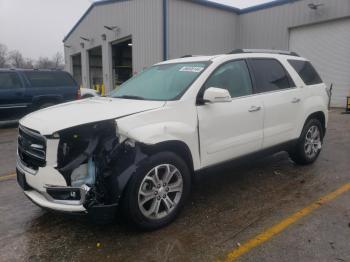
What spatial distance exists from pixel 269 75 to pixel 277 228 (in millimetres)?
2229

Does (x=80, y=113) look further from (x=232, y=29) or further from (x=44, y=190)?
(x=232, y=29)

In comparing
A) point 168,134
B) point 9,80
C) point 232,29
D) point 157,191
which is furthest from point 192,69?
point 232,29

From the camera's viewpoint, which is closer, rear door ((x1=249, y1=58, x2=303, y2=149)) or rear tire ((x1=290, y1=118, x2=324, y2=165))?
rear door ((x1=249, y1=58, x2=303, y2=149))

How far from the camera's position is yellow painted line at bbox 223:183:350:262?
3.00 m

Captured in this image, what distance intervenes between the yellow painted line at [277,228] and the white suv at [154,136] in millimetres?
811

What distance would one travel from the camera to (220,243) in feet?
10.3

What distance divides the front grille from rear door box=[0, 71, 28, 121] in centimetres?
786

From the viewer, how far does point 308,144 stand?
5.45m

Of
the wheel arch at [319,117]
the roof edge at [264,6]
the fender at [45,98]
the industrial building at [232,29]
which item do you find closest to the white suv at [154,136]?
the wheel arch at [319,117]

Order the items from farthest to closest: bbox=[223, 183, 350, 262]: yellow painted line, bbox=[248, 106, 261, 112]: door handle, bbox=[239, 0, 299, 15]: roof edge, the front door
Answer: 1. bbox=[239, 0, 299, 15]: roof edge
2. bbox=[248, 106, 261, 112]: door handle
3. the front door
4. bbox=[223, 183, 350, 262]: yellow painted line

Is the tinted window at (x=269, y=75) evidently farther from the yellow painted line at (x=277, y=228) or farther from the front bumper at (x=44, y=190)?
the front bumper at (x=44, y=190)

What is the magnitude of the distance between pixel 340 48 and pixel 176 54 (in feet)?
25.3

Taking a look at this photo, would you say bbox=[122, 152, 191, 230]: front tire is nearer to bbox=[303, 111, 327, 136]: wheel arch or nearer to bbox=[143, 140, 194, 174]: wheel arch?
bbox=[143, 140, 194, 174]: wheel arch

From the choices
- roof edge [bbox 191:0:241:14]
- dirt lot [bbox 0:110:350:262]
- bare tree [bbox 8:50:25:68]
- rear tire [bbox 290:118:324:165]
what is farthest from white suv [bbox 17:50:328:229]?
bare tree [bbox 8:50:25:68]
